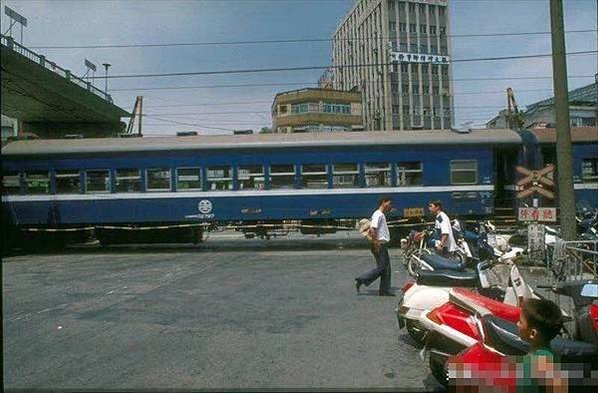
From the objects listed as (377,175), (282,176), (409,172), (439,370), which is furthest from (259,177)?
(439,370)

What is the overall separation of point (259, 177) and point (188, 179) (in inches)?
86.8

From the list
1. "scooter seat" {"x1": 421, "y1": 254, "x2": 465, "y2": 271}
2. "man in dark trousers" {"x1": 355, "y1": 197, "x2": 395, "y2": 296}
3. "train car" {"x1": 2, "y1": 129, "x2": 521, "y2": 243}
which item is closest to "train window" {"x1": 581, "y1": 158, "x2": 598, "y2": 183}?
"train car" {"x1": 2, "y1": 129, "x2": 521, "y2": 243}

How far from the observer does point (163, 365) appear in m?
5.16

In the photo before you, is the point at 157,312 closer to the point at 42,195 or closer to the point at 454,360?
the point at 454,360

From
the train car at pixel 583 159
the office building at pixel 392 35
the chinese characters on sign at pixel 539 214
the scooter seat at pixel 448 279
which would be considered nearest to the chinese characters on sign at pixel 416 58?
the office building at pixel 392 35

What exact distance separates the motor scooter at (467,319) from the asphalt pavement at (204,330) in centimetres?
37

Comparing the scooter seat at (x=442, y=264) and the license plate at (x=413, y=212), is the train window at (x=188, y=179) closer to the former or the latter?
the license plate at (x=413, y=212)

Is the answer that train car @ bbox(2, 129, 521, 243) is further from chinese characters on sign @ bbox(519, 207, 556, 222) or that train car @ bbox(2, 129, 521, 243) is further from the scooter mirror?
the scooter mirror

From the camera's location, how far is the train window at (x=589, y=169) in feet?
53.6

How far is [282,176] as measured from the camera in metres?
16.0

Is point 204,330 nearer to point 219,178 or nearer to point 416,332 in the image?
point 416,332

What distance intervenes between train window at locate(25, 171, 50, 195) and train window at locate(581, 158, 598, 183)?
16.8 m

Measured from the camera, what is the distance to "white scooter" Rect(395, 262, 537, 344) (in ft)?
17.2

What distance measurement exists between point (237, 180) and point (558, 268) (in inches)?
418
